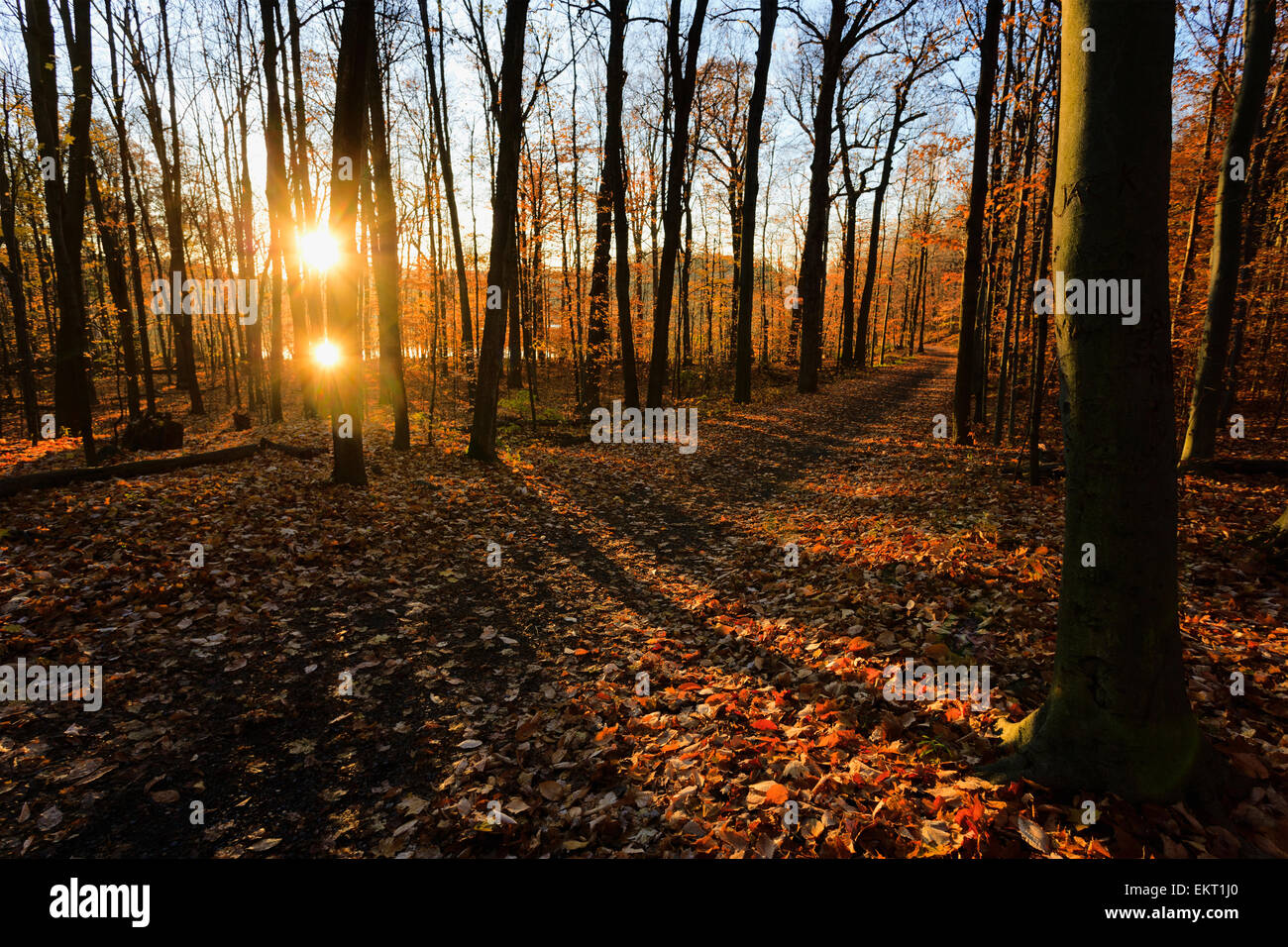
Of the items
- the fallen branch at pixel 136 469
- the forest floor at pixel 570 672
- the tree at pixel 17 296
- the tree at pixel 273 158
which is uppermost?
the tree at pixel 273 158

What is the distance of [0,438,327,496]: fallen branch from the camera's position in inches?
294

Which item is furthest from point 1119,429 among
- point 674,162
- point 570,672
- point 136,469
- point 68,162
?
point 68,162

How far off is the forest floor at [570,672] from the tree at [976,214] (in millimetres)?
5019

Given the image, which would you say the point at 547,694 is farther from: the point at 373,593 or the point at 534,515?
the point at 534,515

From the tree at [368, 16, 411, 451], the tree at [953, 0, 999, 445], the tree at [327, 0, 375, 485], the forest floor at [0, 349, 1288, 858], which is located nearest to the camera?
the forest floor at [0, 349, 1288, 858]

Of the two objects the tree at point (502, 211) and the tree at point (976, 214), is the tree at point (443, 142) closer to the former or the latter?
the tree at point (502, 211)

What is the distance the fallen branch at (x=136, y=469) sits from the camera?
746 centimetres

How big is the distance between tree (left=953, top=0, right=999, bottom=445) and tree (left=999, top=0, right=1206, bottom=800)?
1069 centimetres

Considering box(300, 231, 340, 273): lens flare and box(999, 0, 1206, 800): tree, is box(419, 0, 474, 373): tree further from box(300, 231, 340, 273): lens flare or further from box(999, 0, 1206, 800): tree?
box(999, 0, 1206, 800): tree

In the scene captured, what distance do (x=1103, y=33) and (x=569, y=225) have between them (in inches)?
907

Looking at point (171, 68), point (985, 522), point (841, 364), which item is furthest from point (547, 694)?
point (841, 364)

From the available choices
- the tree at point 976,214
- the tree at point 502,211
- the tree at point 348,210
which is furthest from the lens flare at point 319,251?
the tree at point 976,214

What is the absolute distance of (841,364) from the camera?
31234 millimetres

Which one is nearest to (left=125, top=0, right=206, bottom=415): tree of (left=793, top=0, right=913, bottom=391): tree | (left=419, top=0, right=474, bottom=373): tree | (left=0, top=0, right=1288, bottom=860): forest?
(left=0, top=0, right=1288, bottom=860): forest
